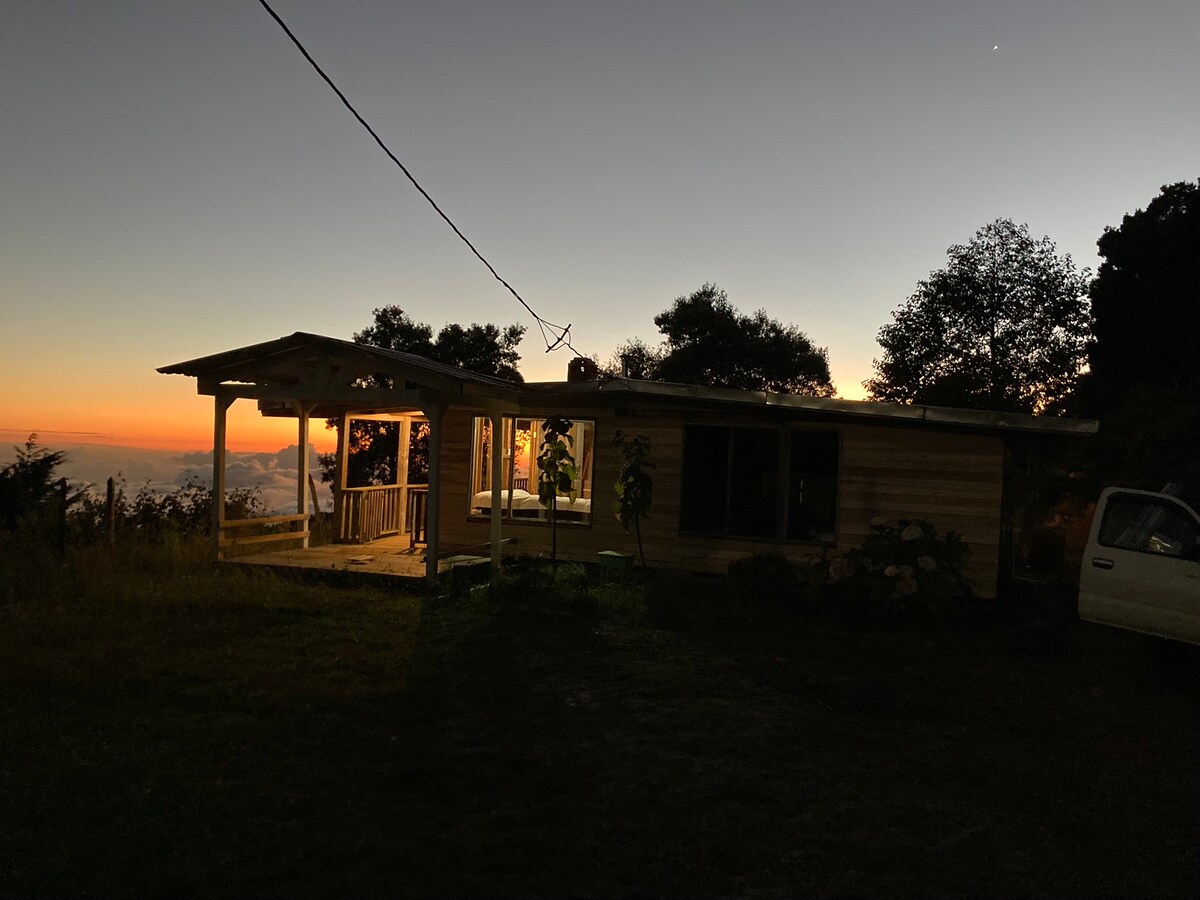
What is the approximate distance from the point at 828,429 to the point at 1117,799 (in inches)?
304

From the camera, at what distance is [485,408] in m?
12.2

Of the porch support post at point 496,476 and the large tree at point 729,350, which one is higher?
the large tree at point 729,350

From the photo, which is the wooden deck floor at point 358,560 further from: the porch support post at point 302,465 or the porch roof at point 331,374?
the porch roof at point 331,374

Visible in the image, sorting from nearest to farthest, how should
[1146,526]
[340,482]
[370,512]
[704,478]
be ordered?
[1146,526]
[704,478]
[340,482]
[370,512]

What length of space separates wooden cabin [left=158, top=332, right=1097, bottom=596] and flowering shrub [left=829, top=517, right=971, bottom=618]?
2.70 ft

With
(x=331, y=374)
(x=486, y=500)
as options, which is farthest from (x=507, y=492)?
(x=331, y=374)

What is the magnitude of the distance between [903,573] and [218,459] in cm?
924

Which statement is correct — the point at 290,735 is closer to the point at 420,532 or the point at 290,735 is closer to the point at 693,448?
the point at 693,448

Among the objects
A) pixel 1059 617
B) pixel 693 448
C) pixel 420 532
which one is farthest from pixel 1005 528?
pixel 420 532

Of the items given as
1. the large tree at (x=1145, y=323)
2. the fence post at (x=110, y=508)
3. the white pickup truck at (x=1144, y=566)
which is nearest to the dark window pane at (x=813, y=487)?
the white pickup truck at (x=1144, y=566)

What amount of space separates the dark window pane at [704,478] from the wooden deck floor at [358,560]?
3131 mm

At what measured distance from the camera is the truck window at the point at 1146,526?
790cm

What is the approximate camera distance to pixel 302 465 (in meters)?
15.0

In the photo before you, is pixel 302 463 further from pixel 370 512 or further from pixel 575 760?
pixel 575 760
